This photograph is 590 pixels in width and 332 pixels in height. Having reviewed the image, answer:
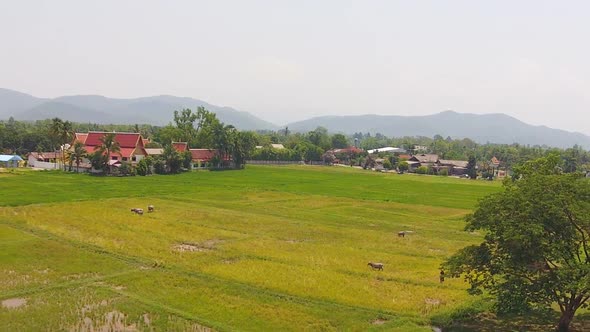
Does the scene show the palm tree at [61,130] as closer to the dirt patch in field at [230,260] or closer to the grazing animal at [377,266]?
the dirt patch in field at [230,260]

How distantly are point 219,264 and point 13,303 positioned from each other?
9.54m

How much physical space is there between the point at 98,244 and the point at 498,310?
71.7 ft

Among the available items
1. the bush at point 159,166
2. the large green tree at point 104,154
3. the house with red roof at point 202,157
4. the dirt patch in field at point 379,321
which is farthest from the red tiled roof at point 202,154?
the dirt patch in field at point 379,321

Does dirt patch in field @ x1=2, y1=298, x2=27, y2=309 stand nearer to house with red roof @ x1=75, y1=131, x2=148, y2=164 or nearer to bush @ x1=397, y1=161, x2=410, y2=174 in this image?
house with red roof @ x1=75, y1=131, x2=148, y2=164

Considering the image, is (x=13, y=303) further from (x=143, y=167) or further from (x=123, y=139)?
(x=123, y=139)

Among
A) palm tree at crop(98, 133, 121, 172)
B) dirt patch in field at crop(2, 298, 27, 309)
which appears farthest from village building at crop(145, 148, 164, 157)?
dirt patch in field at crop(2, 298, 27, 309)

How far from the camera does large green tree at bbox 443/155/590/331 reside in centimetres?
1588

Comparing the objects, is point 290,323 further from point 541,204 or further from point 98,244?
point 98,244

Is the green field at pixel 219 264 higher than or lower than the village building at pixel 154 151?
lower

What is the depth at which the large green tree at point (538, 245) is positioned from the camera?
15.9 m

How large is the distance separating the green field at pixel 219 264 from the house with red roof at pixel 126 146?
2864cm

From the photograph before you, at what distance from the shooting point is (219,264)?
25438 millimetres

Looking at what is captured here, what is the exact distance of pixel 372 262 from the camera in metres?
26.6

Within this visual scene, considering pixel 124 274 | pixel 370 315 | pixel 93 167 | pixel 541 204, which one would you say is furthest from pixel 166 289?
pixel 93 167
